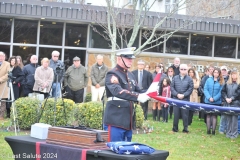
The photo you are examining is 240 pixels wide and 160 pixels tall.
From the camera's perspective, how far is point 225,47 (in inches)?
874

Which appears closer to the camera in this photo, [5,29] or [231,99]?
[231,99]

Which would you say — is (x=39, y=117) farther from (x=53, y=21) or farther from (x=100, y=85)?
(x=53, y=21)

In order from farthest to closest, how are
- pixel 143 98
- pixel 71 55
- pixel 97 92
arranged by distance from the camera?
pixel 71 55, pixel 97 92, pixel 143 98

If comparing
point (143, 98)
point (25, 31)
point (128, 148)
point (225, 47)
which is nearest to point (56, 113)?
point (143, 98)

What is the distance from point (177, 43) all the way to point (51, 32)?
198 inches

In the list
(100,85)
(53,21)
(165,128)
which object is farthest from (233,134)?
(53,21)

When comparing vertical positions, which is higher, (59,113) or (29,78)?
(29,78)

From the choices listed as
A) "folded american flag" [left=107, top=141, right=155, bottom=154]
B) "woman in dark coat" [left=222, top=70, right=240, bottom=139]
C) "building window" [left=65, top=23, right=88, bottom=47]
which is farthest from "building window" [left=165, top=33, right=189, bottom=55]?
"folded american flag" [left=107, top=141, right=155, bottom=154]

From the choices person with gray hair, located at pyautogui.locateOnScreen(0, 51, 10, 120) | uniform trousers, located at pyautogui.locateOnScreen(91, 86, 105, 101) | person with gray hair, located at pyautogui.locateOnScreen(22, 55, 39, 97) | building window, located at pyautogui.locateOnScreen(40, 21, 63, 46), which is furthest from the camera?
building window, located at pyautogui.locateOnScreen(40, 21, 63, 46)

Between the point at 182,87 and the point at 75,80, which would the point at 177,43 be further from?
the point at 182,87

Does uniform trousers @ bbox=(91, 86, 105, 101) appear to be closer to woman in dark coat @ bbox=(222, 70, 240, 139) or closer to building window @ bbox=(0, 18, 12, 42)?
woman in dark coat @ bbox=(222, 70, 240, 139)

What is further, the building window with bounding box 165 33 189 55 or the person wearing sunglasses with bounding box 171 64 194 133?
the building window with bounding box 165 33 189 55

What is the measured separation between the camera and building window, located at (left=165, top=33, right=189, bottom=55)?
21609 millimetres

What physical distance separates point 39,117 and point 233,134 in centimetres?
492
